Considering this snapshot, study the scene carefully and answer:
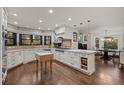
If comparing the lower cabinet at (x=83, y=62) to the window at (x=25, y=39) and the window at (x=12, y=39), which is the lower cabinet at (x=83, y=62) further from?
the window at (x=25, y=39)

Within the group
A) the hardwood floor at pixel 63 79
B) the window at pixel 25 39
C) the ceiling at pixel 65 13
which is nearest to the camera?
the hardwood floor at pixel 63 79

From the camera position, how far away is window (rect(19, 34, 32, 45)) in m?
6.72

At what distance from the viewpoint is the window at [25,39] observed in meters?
6.72

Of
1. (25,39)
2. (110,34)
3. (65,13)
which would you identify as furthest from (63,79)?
(110,34)

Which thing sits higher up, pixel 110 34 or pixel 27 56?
pixel 110 34

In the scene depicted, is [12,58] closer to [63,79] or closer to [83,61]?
[63,79]

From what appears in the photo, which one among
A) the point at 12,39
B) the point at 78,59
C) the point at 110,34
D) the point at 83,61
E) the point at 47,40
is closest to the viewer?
the point at 83,61

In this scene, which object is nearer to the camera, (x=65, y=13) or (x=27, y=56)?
(x=65, y=13)

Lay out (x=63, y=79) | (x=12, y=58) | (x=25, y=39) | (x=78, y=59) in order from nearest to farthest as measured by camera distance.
Result: (x=63, y=79), (x=78, y=59), (x=12, y=58), (x=25, y=39)

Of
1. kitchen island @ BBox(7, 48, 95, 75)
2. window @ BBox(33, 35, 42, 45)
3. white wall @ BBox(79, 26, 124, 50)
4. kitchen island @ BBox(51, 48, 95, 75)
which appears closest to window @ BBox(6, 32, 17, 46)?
kitchen island @ BBox(7, 48, 95, 75)

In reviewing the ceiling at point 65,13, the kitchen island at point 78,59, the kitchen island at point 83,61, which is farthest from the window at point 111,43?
the kitchen island at point 83,61

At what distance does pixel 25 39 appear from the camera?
7000 mm
